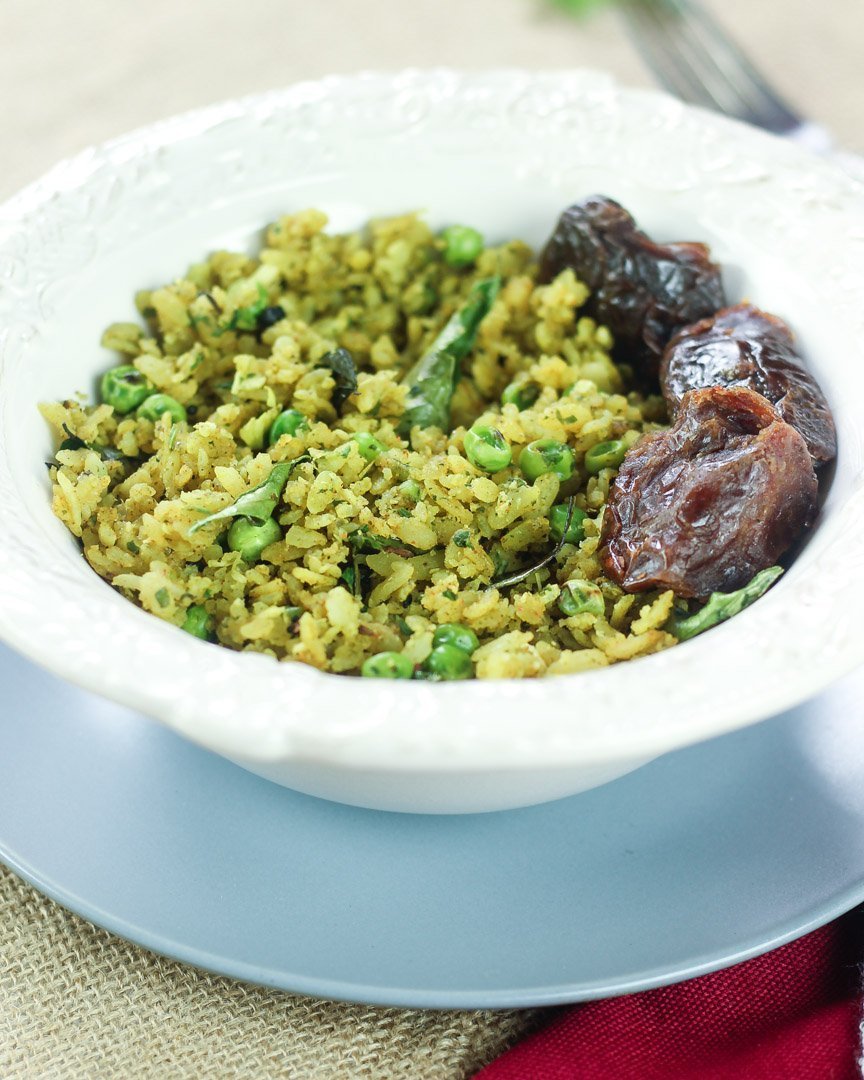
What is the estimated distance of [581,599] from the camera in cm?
229

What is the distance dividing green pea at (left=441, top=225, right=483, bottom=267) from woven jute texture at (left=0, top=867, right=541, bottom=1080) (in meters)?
1.88

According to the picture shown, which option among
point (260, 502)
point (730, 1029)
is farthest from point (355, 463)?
point (730, 1029)

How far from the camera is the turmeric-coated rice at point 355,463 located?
7.50 ft

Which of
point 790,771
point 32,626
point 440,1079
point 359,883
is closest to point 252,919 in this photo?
point 359,883

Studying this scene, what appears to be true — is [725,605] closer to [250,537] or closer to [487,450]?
[487,450]

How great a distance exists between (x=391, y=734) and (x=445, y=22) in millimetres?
4315

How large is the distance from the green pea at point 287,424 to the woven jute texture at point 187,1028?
1097mm

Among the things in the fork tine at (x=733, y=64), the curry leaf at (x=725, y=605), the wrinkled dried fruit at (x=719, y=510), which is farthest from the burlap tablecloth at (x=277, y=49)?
the curry leaf at (x=725, y=605)

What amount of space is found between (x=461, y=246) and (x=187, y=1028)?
2005mm

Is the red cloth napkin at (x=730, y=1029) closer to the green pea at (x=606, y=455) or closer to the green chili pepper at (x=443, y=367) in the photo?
the green pea at (x=606, y=455)

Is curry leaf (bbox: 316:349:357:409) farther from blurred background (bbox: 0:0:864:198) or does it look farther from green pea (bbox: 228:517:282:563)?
blurred background (bbox: 0:0:864:198)

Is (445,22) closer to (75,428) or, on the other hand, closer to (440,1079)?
(75,428)

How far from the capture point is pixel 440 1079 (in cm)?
221

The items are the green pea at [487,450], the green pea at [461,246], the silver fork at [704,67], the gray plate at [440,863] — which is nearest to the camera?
the gray plate at [440,863]
